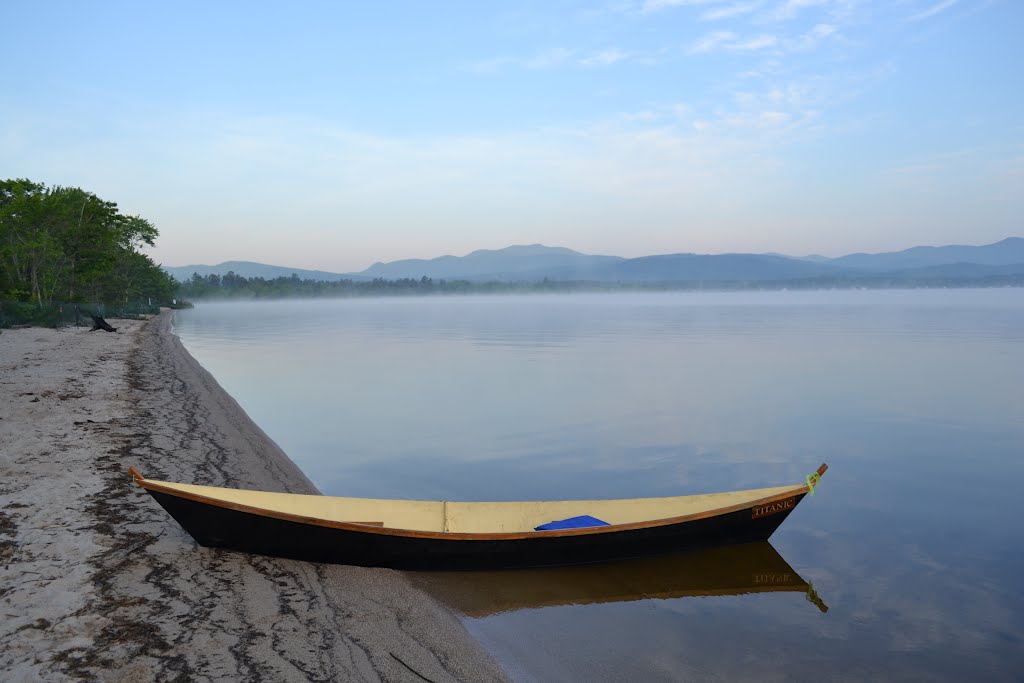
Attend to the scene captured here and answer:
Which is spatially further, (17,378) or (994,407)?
(994,407)

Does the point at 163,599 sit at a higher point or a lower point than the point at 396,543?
lower

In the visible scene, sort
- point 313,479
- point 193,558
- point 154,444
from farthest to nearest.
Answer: point 313,479
point 154,444
point 193,558

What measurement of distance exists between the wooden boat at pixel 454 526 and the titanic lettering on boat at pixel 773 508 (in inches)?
0.9

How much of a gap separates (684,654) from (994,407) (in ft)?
78.7

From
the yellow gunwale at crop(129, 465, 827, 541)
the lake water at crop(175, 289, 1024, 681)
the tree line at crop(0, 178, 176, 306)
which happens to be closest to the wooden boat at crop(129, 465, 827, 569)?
the yellow gunwale at crop(129, 465, 827, 541)

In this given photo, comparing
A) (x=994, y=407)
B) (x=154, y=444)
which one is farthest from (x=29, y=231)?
(x=994, y=407)

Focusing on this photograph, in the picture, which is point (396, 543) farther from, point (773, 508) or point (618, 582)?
point (773, 508)

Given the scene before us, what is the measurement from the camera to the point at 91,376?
23.5 m

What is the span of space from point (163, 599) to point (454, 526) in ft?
12.8

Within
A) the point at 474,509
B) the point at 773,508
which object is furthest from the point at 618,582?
the point at 773,508

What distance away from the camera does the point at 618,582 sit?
959 centimetres

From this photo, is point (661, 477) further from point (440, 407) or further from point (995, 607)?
point (440, 407)

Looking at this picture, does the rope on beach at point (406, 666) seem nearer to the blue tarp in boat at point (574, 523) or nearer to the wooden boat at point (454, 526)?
the wooden boat at point (454, 526)

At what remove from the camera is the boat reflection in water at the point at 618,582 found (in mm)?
8898
